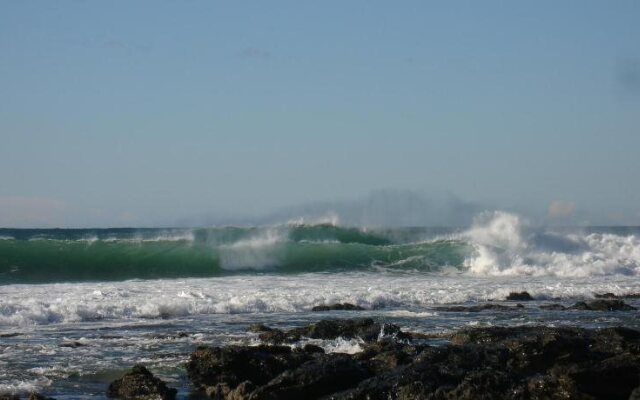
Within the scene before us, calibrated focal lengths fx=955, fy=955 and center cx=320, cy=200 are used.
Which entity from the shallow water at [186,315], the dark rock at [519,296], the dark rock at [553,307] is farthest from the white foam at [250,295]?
the dark rock at [553,307]

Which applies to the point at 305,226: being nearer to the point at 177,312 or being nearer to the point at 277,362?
the point at 177,312

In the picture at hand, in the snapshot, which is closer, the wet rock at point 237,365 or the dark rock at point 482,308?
the wet rock at point 237,365

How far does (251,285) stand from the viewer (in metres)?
25.9

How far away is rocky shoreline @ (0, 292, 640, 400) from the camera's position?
9.70 meters

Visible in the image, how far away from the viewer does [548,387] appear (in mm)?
9633

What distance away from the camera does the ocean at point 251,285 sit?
46.1 feet

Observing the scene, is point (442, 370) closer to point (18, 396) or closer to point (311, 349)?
point (311, 349)

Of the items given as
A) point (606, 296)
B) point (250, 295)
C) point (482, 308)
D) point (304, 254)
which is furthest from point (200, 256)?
point (482, 308)

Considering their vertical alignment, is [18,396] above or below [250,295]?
below

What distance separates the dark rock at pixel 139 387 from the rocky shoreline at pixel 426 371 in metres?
0.01

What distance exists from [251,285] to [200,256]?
451 inches

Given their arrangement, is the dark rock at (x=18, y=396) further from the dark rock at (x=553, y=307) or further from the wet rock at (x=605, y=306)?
the wet rock at (x=605, y=306)

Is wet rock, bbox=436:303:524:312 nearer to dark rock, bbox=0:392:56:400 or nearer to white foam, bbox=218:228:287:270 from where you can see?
dark rock, bbox=0:392:56:400

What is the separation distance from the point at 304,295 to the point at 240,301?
2.03 meters
